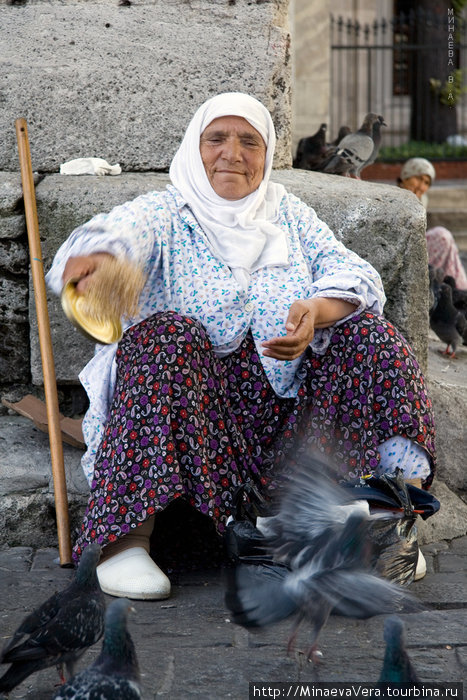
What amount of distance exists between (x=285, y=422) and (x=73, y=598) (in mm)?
1085

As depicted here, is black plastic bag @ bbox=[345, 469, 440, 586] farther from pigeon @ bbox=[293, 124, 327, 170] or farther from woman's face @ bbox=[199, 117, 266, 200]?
pigeon @ bbox=[293, 124, 327, 170]

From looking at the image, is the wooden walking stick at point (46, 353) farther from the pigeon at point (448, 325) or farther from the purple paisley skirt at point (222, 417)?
the pigeon at point (448, 325)

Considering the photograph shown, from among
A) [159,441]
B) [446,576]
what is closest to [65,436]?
[159,441]

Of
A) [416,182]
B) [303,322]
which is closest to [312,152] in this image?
[416,182]

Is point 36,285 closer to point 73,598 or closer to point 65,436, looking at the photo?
point 65,436

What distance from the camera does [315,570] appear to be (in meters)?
2.28

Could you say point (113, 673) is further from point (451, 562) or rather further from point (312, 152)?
point (312, 152)

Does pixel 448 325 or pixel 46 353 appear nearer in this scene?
pixel 46 353

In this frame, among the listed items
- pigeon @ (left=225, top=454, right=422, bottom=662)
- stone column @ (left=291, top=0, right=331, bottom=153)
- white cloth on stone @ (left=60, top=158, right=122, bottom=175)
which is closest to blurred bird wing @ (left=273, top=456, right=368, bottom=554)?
pigeon @ (left=225, top=454, right=422, bottom=662)

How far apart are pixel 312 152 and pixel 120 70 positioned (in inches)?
85.5

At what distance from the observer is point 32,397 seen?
12.5 feet

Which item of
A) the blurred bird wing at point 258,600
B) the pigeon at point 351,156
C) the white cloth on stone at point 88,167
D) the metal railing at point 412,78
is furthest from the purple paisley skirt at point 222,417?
the metal railing at point 412,78

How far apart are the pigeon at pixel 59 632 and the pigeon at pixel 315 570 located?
35 centimetres

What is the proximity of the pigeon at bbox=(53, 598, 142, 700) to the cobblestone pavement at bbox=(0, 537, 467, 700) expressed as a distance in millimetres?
353
